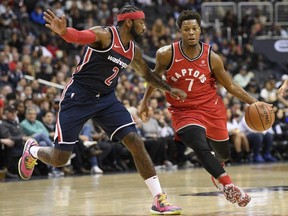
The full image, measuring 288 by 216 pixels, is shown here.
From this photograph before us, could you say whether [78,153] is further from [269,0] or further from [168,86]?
[269,0]

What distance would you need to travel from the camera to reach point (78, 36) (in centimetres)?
669

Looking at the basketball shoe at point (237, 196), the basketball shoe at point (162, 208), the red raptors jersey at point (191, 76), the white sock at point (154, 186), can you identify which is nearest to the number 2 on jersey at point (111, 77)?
the red raptors jersey at point (191, 76)

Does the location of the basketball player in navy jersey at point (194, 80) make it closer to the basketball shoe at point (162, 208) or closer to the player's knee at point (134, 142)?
the player's knee at point (134, 142)

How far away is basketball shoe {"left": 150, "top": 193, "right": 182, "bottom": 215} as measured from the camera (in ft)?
22.4

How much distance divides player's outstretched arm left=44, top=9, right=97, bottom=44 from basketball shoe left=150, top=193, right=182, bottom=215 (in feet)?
5.07

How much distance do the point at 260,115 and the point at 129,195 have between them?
2029 millimetres

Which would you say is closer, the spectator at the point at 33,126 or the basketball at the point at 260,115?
the basketball at the point at 260,115

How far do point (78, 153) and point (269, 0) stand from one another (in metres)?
12.5

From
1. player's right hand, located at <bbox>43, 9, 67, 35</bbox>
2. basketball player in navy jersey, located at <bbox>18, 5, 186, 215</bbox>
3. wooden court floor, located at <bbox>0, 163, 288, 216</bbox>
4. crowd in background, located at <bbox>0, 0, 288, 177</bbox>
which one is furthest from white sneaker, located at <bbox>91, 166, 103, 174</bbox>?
player's right hand, located at <bbox>43, 9, 67, 35</bbox>

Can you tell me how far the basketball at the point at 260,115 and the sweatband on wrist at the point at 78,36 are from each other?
1.96 meters

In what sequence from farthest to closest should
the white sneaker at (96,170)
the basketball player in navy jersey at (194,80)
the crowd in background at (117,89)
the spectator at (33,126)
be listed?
the white sneaker at (96,170) → the crowd in background at (117,89) → the spectator at (33,126) → the basketball player in navy jersey at (194,80)

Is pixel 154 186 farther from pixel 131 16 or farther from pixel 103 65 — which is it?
pixel 131 16

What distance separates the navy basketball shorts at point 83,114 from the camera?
7.25m

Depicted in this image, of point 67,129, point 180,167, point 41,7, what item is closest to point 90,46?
point 67,129
